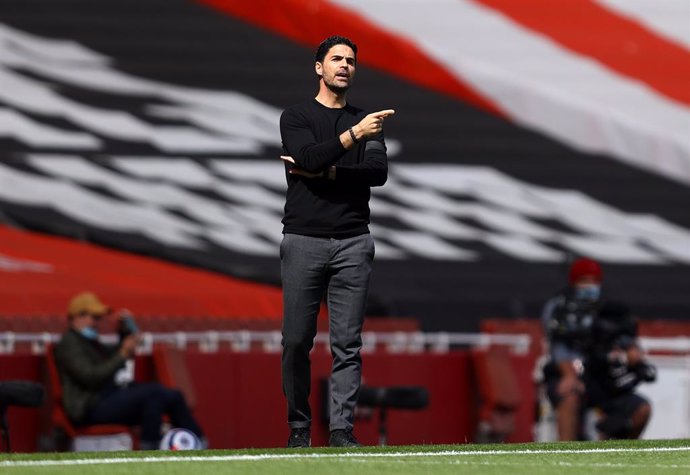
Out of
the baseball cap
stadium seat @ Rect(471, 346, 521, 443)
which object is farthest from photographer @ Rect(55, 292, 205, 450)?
stadium seat @ Rect(471, 346, 521, 443)

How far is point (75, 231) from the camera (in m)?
21.7

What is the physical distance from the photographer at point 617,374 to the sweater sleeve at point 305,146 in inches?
196

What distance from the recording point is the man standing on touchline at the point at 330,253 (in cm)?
752

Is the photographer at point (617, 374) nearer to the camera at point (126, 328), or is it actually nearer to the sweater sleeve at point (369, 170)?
the camera at point (126, 328)

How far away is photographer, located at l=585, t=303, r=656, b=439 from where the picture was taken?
39.3ft

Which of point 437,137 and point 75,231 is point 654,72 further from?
point 75,231

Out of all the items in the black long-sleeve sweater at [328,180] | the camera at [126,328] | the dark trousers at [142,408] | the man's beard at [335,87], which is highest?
the man's beard at [335,87]

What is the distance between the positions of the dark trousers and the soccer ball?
44 cm

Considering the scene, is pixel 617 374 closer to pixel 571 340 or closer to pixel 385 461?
pixel 571 340

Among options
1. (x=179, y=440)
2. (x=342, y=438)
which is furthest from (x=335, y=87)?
(x=179, y=440)

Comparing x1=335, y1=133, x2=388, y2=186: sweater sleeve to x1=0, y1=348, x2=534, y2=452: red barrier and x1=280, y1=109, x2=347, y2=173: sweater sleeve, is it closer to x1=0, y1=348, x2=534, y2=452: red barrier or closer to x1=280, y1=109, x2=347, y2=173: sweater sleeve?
x1=280, y1=109, x2=347, y2=173: sweater sleeve

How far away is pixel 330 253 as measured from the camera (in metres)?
7.55

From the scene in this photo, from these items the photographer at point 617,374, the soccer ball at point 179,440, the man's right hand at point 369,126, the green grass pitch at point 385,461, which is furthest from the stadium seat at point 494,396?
the man's right hand at point 369,126

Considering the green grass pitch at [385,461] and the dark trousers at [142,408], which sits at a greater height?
the dark trousers at [142,408]
